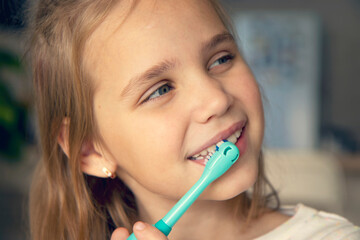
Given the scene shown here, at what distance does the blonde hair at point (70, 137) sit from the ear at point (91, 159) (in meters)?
0.01

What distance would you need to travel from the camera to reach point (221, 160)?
1.93 ft

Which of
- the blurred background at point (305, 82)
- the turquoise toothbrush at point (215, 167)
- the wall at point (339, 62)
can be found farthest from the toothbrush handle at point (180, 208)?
→ the wall at point (339, 62)

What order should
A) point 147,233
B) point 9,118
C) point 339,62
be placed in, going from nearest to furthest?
point 147,233 → point 9,118 → point 339,62

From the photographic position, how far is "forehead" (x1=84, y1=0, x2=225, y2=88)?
0.61 metres

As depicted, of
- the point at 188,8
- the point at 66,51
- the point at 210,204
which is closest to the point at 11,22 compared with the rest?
the point at 66,51

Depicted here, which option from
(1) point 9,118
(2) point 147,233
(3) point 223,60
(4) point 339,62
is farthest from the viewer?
(4) point 339,62

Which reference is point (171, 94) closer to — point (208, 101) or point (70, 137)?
point (208, 101)

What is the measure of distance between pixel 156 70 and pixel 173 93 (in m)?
0.04

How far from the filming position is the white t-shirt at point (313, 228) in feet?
2.21

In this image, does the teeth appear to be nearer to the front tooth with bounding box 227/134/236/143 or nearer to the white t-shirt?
the front tooth with bounding box 227/134/236/143

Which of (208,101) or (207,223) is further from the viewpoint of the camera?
(207,223)

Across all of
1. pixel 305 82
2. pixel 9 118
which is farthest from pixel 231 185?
pixel 305 82

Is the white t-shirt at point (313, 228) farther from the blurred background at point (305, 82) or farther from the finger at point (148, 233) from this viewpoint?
the blurred background at point (305, 82)

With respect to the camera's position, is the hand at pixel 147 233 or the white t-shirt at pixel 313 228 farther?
the white t-shirt at pixel 313 228
